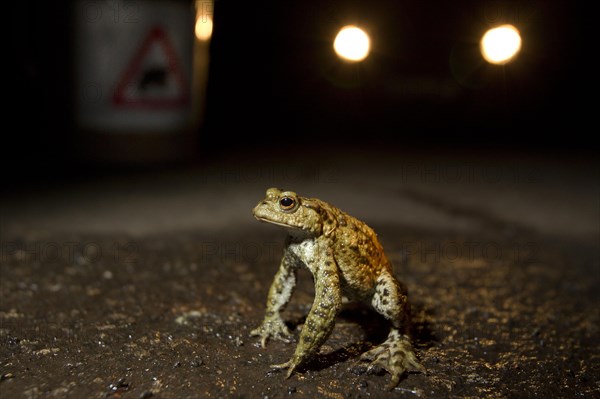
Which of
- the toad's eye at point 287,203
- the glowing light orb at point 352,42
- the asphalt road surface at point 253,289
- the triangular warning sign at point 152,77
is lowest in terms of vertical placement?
the asphalt road surface at point 253,289

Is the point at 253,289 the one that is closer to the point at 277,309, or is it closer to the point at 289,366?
the point at 277,309

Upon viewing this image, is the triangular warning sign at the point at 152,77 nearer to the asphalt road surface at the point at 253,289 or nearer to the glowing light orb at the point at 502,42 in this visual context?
the asphalt road surface at the point at 253,289

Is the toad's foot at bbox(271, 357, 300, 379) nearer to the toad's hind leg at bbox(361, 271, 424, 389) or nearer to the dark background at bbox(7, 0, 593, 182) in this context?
the toad's hind leg at bbox(361, 271, 424, 389)

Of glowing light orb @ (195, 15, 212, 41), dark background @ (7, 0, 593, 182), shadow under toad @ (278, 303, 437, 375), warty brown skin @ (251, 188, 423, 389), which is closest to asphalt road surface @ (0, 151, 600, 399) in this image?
shadow under toad @ (278, 303, 437, 375)

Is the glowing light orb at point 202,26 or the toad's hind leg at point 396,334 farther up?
the glowing light orb at point 202,26

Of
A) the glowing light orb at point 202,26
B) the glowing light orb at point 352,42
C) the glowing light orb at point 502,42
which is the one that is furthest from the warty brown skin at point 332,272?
the glowing light orb at point 202,26

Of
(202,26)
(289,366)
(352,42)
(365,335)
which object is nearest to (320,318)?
(289,366)
